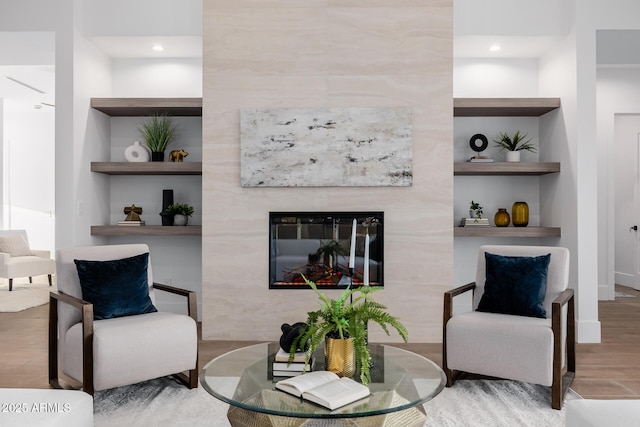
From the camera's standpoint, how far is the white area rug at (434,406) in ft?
8.24

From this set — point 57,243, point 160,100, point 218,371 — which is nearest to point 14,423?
point 218,371

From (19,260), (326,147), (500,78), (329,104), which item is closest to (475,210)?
(500,78)

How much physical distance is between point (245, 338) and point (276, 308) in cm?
35

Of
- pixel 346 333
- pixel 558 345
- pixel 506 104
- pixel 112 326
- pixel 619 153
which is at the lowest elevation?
pixel 558 345

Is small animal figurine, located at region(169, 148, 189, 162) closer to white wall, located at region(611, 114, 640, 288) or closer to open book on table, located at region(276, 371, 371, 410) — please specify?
open book on table, located at region(276, 371, 371, 410)

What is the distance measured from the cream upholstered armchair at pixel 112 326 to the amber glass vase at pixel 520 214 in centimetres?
317

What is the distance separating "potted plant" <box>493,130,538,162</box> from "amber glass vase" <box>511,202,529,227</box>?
0.43m

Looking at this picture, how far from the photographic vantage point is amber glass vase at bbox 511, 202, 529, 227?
4.71m

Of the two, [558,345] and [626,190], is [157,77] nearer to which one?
[558,345]

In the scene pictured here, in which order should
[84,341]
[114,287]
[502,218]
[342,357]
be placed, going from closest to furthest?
[342,357]
[84,341]
[114,287]
[502,218]

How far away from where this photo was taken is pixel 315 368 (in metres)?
2.15

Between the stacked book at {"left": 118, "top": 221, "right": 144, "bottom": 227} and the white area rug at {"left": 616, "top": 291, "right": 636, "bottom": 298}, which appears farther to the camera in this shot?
the white area rug at {"left": 616, "top": 291, "right": 636, "bottom": 298}

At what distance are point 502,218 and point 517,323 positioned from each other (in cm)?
205

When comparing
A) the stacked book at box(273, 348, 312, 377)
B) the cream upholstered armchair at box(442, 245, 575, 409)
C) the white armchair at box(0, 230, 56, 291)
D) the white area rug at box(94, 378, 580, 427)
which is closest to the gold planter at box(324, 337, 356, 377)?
the stacked book at box(273, 348, 312, 377)
